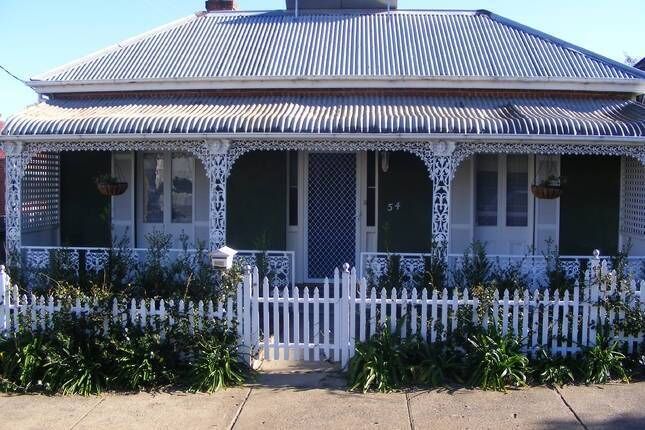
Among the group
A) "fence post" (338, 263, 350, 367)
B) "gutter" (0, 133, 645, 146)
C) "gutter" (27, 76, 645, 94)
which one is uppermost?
"gutter" (27, 76, 645, 94)

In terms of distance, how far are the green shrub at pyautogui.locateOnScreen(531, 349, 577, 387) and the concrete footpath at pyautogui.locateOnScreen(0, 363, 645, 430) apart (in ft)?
0.49

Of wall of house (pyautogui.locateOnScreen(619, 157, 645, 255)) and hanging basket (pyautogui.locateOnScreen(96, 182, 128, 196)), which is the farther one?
hanging basket (pyautogui.locateOnScreen(96, 182, 128, 196))

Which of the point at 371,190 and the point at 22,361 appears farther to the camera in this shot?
the point at 371,190

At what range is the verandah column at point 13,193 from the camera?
1005cm

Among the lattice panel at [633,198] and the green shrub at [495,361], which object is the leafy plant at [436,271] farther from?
the lattice panel at [633,198]

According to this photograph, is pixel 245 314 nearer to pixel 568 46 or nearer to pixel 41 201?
pixel 41 201

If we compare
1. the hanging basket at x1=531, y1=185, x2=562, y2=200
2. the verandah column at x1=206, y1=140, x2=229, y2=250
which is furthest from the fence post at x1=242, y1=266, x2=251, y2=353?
the hanging basket at x1=531, y1=185, x2=562, y2=200

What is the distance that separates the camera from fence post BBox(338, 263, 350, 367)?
7.27 meters

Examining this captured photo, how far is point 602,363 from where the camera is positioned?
7008mm

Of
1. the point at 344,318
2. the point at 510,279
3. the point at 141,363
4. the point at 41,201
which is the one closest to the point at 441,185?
the point at 510,279

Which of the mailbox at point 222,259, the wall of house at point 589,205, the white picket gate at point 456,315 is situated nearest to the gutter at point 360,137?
the wall of house at point 589,205

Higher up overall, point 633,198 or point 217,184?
point 217,184

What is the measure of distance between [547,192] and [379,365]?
523 centimetres

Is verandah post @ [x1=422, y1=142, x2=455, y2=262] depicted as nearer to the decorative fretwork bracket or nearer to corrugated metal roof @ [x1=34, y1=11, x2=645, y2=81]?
corrugated metal roof @ [x1=34, y1=11, x2=645, y2=81]
